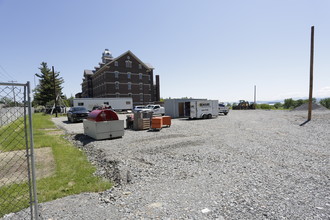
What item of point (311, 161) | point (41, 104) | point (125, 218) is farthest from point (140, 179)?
point (41, 104)

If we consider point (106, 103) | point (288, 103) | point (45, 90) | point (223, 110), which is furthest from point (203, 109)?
point (288, 103)

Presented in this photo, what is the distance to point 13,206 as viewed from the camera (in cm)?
348

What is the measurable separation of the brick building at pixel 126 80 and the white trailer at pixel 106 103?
6.24 meters

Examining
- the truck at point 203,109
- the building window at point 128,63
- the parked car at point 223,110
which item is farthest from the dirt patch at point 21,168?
the building window at point 128,63

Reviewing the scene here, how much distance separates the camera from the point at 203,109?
22.0m

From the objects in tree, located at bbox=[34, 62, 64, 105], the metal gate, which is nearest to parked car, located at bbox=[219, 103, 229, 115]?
the metal gate

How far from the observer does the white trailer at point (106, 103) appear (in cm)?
3503

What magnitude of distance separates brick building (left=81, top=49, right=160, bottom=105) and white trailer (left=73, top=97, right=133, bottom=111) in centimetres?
624

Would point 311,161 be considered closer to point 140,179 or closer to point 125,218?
point 140,179

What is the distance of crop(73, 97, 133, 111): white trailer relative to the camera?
3503cm

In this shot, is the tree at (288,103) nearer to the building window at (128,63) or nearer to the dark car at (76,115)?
the building window at (128,63)

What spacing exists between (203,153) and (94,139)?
6.51 meters

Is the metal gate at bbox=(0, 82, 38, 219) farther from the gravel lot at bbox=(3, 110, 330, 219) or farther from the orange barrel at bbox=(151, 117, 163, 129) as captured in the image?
the orange barrel at bbox=(151, 117, 163, 129)

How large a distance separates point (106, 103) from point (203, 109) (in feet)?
78.1
